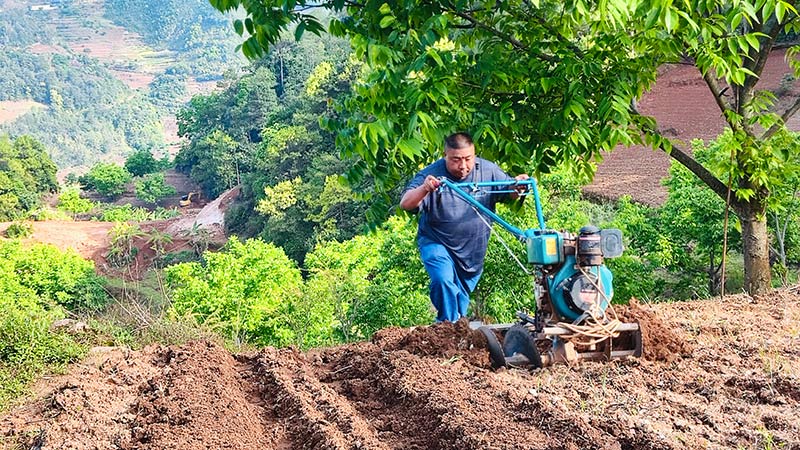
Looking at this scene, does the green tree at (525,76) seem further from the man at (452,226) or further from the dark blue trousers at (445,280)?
the dark blue trousers at (445,280)

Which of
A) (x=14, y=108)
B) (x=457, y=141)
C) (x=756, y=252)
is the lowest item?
(x=756, y=252)

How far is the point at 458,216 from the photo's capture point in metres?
6.40

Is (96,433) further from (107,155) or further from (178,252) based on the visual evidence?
(107,155)

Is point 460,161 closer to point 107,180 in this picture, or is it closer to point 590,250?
point 590,250

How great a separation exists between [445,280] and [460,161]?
3.04ft

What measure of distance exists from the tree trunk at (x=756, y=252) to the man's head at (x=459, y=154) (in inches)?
152

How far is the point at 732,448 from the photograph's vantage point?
3814 millimetres

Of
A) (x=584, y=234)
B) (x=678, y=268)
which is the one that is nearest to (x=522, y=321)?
(x=584, y=234)

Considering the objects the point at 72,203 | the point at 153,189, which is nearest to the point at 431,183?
the point at 72,203

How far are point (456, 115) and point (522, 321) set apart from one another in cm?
201

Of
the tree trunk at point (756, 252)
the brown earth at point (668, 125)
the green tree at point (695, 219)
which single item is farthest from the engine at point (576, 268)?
the brown earth at point (668, 125)

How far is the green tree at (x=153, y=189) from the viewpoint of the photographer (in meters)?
100

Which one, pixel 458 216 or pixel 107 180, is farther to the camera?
pixel 107 180

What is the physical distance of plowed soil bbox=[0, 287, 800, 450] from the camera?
417 centimetres
